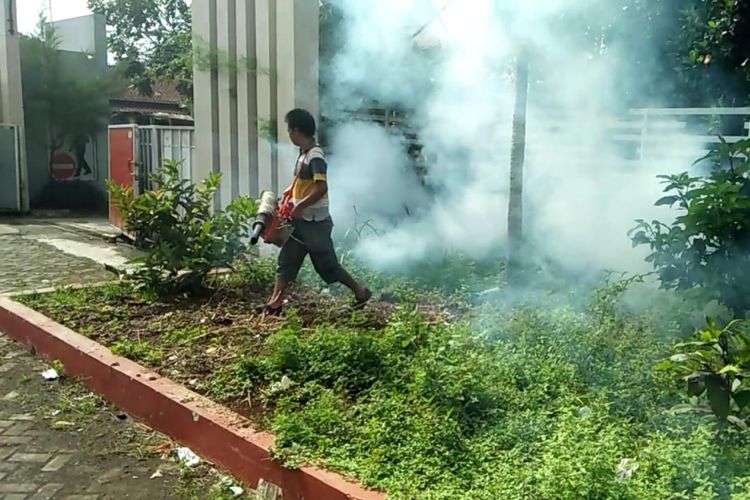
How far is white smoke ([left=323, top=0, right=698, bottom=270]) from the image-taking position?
6480mm

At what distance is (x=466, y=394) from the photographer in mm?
3455

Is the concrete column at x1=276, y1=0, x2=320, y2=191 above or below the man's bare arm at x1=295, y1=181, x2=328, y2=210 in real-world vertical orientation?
above

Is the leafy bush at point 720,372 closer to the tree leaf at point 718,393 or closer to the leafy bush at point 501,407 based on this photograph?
the tree leaf at point 718,393

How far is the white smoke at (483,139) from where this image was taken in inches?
255

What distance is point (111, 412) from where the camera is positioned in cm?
430

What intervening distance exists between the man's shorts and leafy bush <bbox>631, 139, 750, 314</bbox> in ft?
7.58

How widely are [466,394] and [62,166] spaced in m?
15.1

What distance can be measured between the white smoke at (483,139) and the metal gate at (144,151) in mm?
2914

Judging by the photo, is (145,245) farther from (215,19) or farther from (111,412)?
(215,19)

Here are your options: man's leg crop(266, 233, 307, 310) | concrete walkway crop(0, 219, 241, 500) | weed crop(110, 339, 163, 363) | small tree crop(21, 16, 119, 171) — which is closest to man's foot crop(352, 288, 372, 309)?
man's leg crop(266, 233, 307, 310)

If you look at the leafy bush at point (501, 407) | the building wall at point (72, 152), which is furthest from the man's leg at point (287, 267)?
the building wall at point (72, 152)

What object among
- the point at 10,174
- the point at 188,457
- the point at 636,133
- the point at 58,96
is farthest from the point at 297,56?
the point at 58,96

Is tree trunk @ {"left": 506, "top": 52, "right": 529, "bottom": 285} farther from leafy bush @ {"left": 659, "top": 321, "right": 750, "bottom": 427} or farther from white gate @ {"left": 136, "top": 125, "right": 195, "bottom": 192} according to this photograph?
white gate @ {"left": 136, "top": 125, "right": 195, "bottom": 192}

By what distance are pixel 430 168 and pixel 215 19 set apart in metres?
2.89
